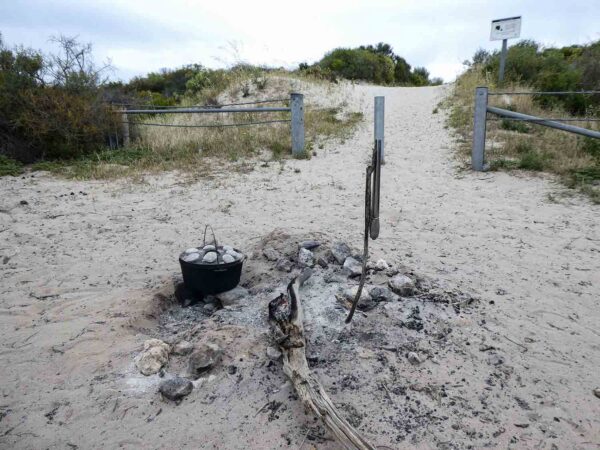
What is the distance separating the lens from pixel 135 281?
362 cm

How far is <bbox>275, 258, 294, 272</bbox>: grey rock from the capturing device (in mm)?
3545

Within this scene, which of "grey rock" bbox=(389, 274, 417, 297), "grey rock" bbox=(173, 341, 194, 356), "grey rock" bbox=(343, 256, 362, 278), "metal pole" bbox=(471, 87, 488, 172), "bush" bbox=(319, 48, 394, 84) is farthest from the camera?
"bush" bbox=(319, 48, 394, 84)

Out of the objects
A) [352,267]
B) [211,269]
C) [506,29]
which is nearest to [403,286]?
[352,267]

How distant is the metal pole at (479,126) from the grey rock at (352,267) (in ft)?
13.4

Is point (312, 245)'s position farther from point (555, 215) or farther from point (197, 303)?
point (555, 215)

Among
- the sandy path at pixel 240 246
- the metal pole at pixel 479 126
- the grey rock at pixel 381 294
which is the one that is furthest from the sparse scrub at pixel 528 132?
the grey rock at pixel 381 294

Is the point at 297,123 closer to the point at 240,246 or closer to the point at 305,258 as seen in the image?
the point at 240,246

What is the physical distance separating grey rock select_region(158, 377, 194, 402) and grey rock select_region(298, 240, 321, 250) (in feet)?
5.62

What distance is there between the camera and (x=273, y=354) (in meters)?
2.53

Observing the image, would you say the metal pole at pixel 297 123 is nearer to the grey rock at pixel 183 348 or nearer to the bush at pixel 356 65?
the grey rock at pixel 183 348

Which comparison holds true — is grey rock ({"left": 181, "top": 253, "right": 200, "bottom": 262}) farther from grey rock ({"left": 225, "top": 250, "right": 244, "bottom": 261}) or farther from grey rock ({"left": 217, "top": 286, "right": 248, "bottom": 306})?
grey rock ({"left": 217, "top": 286, "right": 248, "bottom": 306})

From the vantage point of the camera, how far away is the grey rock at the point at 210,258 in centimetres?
320

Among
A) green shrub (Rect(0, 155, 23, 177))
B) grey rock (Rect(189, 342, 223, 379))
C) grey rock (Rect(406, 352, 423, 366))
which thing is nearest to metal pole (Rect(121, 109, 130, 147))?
green shrub (Rect(0, 155, 23, 177))

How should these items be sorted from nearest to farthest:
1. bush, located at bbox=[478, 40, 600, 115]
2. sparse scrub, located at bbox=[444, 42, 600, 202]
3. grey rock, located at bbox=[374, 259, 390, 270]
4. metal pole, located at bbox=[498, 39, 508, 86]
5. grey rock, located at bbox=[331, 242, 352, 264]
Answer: grey rock, located at bbox=[374, 259, 390, 270]
grey rock, located at bbox=[331, 242, 352, 264]
sparse scrub, located at bbox=[444, 42, 600, 202]
bush, located at bbox=[478, 40, 600, 115]
metal pole, located at bbox=[498, 39, 508, 86]
